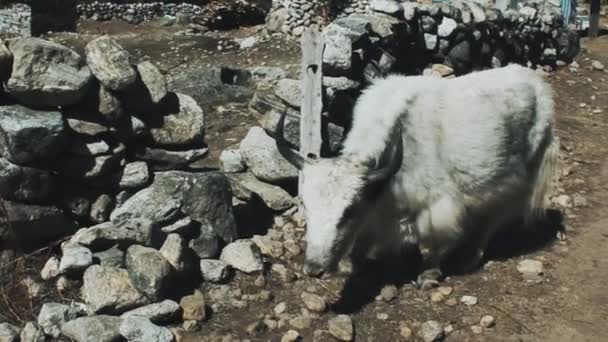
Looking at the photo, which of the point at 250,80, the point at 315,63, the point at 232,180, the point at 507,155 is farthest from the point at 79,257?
the point at 250,80

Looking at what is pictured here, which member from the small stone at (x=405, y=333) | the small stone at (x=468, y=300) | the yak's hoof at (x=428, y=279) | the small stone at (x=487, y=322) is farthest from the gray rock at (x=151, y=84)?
the small stone at (x=487, y=322)

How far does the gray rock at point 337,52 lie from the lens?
19.4 feet

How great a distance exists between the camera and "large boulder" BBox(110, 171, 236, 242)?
498 cm

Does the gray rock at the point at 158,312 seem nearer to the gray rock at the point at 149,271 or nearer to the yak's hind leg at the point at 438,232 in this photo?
the gray rock at the point at 149,271

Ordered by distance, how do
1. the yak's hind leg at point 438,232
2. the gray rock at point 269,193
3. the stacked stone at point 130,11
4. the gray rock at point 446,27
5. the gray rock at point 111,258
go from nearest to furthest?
the gray rock at point 111,258 < the yak's hind leg at point 438,232 < the gray rock at point 269,193 < the gray rock at point 446,27 < the stacked stone at point 130,11

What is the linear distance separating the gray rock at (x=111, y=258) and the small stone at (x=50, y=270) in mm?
240

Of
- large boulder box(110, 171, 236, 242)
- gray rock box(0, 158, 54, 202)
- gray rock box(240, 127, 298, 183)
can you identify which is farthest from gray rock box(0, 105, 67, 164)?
gray rock box(240, 127, 298, 183)

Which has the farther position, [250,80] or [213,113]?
[250,80]

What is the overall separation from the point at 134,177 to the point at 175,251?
67 centimetres

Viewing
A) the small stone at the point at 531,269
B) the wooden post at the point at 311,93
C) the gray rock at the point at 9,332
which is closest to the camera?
the gray rock at the point at 9,332

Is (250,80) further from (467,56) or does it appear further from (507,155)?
(507,155)

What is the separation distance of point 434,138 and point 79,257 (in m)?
2.28

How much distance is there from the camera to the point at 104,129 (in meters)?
5.04

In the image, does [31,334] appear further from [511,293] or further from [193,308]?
[511,293]
